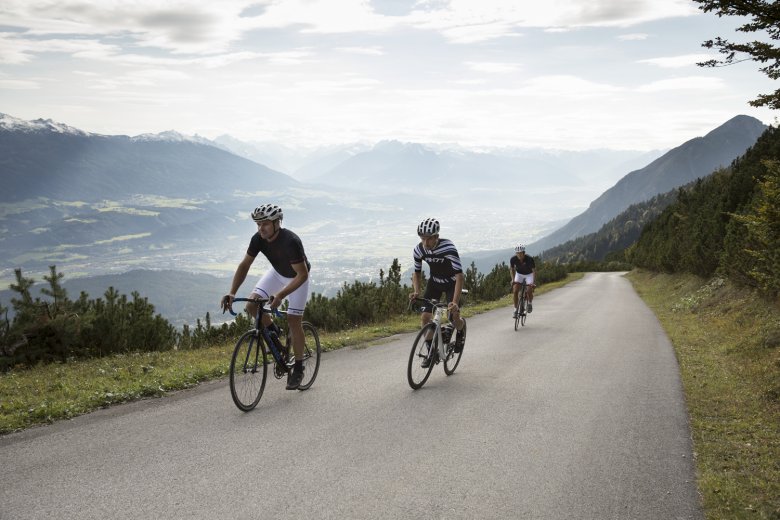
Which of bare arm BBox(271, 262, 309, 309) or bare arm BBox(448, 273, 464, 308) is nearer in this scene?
bare arm BBox(271, 262, 309, 309)

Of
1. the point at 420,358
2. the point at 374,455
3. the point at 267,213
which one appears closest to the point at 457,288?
the point at 420,358

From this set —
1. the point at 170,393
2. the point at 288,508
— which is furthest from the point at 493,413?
the point at 170,393

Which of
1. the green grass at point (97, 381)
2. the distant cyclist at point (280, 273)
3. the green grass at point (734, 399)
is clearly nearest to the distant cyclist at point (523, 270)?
the green grass at point (734, 399)

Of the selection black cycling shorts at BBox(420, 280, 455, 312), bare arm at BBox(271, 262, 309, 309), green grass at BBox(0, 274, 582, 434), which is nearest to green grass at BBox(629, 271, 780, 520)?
black cycling shorts at BBox(420, 280, 455, 312)

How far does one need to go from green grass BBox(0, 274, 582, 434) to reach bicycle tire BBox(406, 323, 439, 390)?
345cm

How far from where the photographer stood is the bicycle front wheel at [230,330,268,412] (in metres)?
7.07

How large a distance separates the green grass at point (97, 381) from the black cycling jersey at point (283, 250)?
2.75m

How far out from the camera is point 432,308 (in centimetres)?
920

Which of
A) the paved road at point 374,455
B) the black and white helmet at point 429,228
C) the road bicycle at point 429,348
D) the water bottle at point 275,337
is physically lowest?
the paved road at point 374,455

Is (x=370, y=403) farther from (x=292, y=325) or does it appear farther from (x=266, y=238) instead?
(x=266, y=238)

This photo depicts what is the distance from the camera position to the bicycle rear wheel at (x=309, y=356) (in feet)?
27.8

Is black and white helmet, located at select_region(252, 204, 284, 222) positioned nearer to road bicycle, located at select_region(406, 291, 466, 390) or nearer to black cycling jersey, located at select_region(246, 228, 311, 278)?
black cycling jersey, located at select_region(246, 228, 311, 278)

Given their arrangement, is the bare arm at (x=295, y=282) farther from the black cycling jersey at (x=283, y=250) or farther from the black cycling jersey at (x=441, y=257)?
the black cycling jersey at (x=441, y=257)

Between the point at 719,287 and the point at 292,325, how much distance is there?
74.2ft
